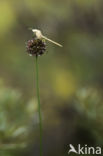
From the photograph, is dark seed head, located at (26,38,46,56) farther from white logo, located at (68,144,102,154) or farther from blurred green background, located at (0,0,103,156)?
blurred green background, located at (0,0,103,156)

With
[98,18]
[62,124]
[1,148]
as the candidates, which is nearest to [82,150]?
[1,148]

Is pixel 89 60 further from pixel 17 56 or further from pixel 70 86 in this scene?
pixel 17 56

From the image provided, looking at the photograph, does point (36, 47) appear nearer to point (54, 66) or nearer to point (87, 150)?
point (87, 150)

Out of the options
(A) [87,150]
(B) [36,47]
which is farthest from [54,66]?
(B) [36,47]

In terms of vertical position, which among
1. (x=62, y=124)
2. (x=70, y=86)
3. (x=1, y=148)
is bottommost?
(x=1, y=148)

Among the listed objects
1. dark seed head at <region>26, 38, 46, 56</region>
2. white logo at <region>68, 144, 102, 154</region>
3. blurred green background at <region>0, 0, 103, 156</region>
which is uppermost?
blurred green background at <region>0, 0, 103, 156</region>

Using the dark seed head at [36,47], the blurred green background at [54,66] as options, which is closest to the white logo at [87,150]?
the blurred green background at [54,66]

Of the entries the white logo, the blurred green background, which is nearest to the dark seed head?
the white logo
